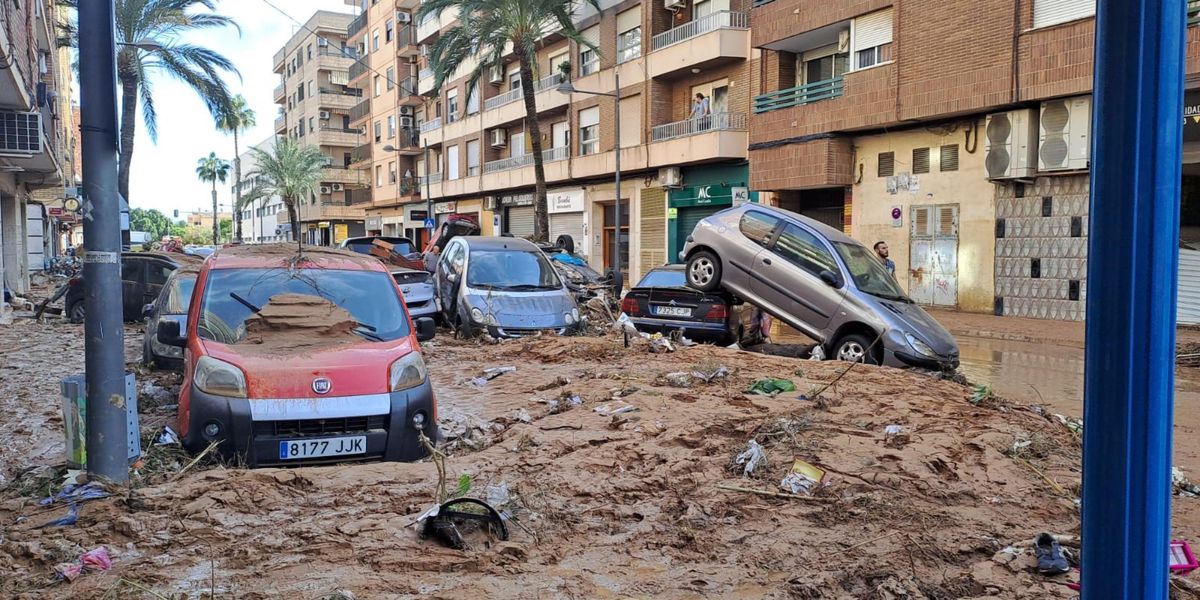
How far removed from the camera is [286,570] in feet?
13.4

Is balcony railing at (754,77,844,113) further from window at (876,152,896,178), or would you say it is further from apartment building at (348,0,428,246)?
apartment building at (348,0,428,246)

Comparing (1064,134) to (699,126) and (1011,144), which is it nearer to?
(1011,144)

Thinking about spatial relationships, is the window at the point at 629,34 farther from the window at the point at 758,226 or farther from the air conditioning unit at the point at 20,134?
the window at the point at 758,226

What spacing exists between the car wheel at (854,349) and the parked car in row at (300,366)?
601cm

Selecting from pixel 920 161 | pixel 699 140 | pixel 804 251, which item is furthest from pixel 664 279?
pixel 699 140

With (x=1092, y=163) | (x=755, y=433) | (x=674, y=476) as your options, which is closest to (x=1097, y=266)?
(x=1092, y=163)

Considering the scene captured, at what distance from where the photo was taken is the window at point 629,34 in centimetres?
3306

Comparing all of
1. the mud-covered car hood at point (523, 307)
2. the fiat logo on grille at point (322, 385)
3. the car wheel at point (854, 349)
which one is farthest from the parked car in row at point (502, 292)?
the fiat logo on grille at point (322, 385)

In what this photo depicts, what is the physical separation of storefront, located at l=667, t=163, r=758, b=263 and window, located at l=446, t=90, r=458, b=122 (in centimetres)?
2137

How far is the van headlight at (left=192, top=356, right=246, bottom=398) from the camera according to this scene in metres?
5.83

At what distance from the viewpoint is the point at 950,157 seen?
2169 centimetres

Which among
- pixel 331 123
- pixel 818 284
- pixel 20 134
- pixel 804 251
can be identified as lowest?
pixel 818 284

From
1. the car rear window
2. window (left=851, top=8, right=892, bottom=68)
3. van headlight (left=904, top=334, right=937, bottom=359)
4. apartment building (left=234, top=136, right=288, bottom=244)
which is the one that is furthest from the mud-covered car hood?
apartment building (left=234, top=136, right=288, bottom=244)

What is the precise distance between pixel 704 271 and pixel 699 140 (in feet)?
56.4
